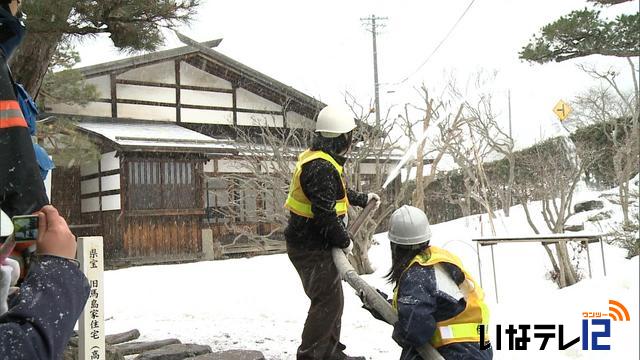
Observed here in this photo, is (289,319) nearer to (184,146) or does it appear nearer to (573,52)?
(573,52)

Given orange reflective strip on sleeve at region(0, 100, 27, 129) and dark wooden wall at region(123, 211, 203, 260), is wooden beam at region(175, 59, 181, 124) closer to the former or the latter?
dark wooden wall at region(123, 211, 203, 260)

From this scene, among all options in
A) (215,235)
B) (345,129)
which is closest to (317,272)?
(345,129)

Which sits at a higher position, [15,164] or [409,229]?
[15,164]

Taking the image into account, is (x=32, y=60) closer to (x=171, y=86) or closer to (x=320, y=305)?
(x=320, y=305)

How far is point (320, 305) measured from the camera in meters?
3.72

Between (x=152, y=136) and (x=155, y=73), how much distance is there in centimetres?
225

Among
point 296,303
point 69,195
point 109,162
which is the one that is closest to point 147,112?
point 109,162

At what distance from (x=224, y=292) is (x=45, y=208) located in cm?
655

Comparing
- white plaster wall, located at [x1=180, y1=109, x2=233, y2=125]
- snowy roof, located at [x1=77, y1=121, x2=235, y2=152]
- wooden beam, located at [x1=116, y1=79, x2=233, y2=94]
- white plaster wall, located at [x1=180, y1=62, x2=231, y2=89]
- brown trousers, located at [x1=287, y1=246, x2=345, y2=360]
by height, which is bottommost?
brown trousers, located at [x1=287, y1=246, x2=345, y2=360]

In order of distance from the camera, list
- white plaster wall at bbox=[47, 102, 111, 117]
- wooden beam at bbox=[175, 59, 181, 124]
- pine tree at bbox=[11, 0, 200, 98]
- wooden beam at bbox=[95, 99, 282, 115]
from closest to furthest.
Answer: pine tree at bbox=[11, 0, 200, 98], white plaster wall at bbox=[47, 102, 111, 117], wooden beam at bbox=[95, 99, 282, 115], wooden beam at bbox=[175, 59, 181, 124]

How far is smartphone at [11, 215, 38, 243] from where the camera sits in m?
1.09

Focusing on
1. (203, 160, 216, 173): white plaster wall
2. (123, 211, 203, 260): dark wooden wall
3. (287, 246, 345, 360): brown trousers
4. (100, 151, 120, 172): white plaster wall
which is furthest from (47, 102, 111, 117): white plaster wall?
(287, 246, 345, 360): brown trousers

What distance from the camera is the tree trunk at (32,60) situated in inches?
165

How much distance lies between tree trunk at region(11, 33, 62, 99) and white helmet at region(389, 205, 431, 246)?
10.2 feet
